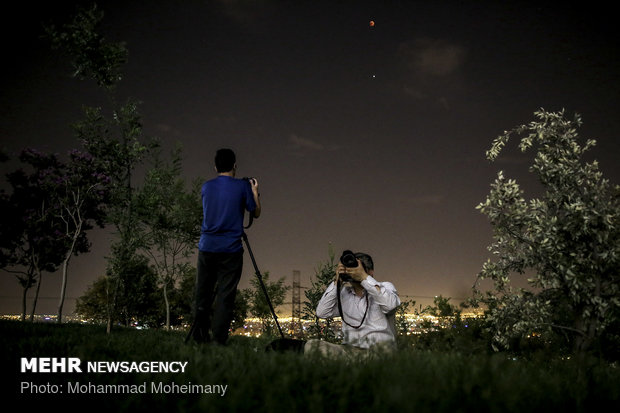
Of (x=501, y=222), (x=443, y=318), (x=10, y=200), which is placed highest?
(x=10, y=200)

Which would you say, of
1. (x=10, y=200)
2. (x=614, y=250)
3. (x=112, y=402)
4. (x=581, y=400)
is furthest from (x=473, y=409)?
(x=10, y=200)

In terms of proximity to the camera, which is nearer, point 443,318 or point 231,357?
point 231,357

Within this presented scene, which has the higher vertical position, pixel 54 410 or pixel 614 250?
pixel 614 250

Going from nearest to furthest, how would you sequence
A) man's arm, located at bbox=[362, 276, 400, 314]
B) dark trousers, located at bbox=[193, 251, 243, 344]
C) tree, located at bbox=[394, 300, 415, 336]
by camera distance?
man's arm, located at bbox=[362, 276, 400, 314] < dark trousers, located at bbox=[193, 251, 243, 344] < tree, located at bbox=[394, 300, 415, 336]

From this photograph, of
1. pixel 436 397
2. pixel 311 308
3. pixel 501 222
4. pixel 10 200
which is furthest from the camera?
pixel 10 200

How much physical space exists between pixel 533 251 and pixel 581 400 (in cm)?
647

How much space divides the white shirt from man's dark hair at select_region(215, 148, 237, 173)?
104 inches

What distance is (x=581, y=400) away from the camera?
108 inches

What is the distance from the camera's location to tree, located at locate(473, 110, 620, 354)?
7957 mm

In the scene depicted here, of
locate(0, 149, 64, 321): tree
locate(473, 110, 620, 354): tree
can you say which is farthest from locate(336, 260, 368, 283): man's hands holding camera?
locate(0, 149, 64, 321): tree

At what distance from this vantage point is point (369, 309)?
16.9 feet

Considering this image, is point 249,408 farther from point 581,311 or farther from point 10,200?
point 10,200

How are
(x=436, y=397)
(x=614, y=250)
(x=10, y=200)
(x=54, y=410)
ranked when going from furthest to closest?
(x=10, y=200), (x=614, y=250), (x=54, y=410), (x=436, y=397)

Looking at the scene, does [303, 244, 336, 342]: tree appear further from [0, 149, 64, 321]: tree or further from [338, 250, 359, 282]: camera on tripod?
[0, 149, 64, 321]: tree
